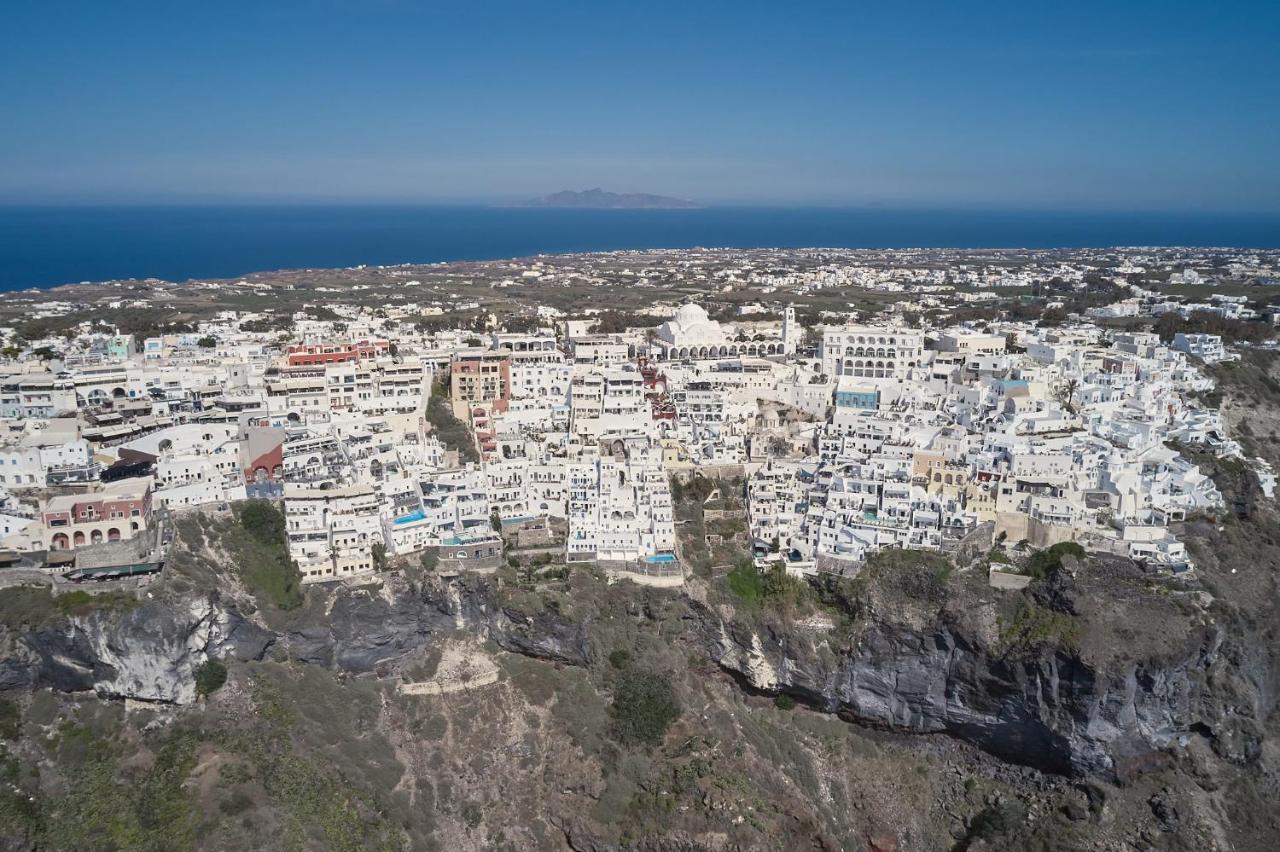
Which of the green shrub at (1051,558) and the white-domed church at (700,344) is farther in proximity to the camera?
the white-domed church at (700,344)

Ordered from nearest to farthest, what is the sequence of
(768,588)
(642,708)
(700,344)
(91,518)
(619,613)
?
(642,708)
(91,518)
(619,613)
(768,588)
(700,344)

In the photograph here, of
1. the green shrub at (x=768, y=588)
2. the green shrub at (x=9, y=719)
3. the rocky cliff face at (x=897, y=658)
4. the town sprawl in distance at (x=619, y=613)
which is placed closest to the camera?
the green shrub at (x=9, y=719)

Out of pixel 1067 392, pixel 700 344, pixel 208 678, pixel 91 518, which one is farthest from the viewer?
pixel 700 344

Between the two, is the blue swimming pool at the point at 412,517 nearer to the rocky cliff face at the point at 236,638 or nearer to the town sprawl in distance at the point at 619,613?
the town sprawl in distance at the point at 619,613

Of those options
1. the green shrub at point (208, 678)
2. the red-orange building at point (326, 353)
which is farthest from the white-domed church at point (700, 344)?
the green shrub at point (208, 678)

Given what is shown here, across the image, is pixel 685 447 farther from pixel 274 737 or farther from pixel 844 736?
pixel 274 737

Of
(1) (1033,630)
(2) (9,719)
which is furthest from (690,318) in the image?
(2) (9,719)

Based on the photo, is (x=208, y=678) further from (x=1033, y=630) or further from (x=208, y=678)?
(x=1033, y=630)

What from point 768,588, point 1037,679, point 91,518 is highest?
point 91,518
